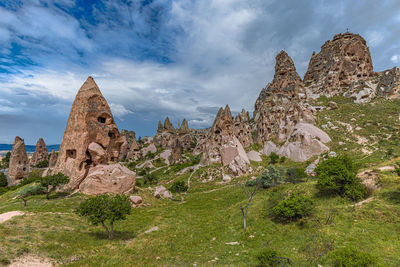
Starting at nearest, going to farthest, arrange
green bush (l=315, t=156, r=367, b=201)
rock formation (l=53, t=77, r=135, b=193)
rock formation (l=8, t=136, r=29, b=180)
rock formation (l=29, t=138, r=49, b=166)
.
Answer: green bush (l=315, t=156, r=367, b=201) < rock formation (l=53, t=77, r=135, b=193) < rock formation (l=8, t=136, r=29, b=180) < rock formation (l=29, t=138, r=49, b=166)

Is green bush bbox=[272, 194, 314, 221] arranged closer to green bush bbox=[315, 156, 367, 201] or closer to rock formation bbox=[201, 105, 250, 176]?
green bush bbox=[315, 156, 367, 201]

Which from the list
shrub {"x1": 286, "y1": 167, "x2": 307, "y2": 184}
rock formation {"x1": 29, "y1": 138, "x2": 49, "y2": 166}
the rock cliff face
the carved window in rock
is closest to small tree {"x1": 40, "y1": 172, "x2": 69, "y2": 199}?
the carved window in rock

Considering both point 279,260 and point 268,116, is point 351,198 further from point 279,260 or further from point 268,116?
point 268,116

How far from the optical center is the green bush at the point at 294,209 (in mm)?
17297

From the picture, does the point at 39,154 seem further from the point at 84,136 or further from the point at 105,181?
the point at 105,181

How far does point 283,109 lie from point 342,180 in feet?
162

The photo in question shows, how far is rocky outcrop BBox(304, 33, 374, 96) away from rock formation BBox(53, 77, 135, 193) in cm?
9650

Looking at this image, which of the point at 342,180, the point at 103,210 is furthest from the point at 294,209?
the point at 103,210

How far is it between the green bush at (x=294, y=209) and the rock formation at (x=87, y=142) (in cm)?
2405

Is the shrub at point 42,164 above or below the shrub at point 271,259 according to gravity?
above

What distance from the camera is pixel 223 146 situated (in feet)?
171

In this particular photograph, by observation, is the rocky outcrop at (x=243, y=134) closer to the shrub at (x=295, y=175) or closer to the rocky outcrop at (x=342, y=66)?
the shrub at (x=295, y=175)

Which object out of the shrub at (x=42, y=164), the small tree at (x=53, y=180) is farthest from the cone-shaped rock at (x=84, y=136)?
the shrub at (x=42, y=164)

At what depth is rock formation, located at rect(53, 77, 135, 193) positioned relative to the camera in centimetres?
2961
